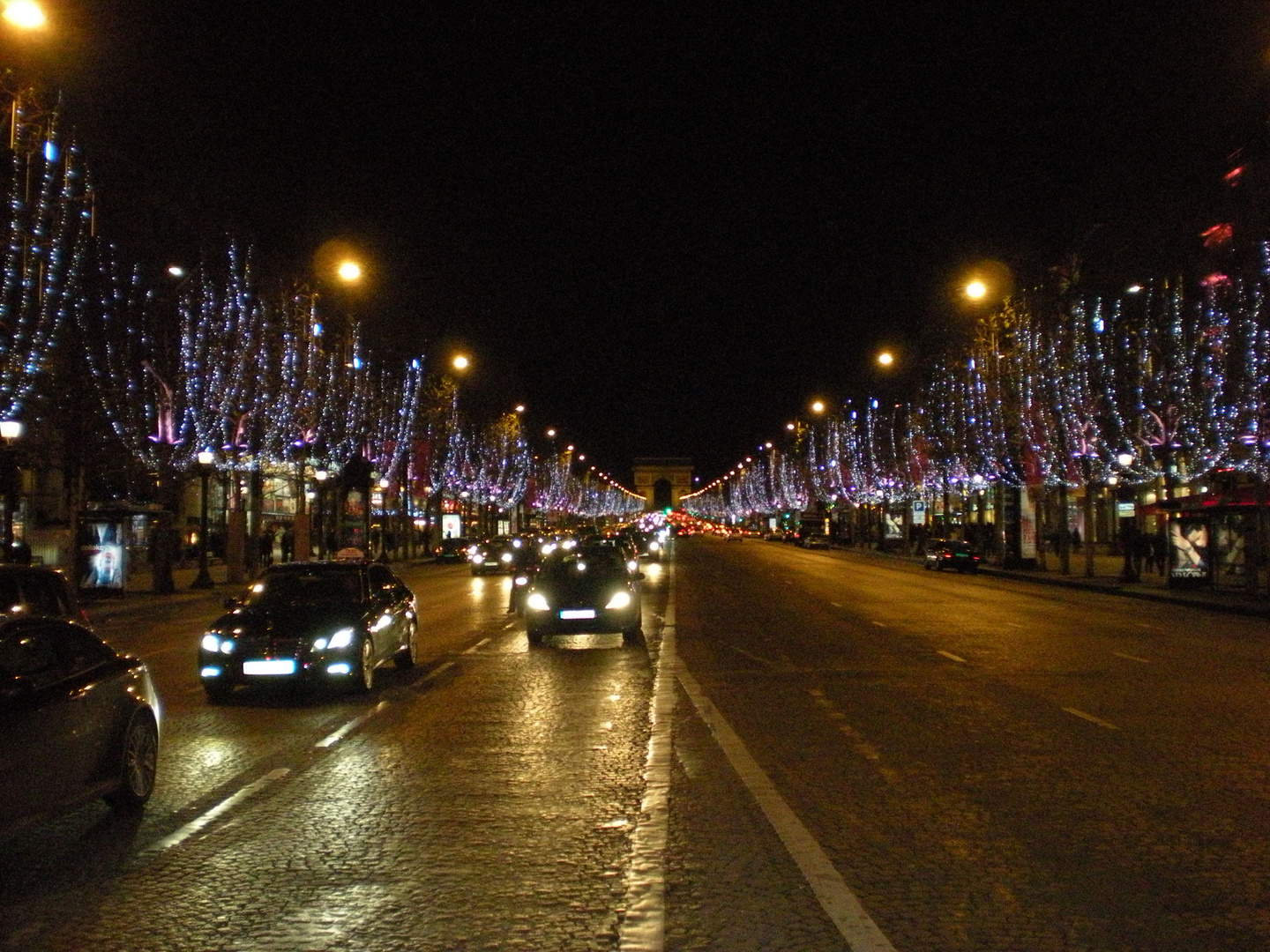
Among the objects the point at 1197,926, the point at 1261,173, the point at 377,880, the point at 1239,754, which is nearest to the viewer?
the point at 1197,926

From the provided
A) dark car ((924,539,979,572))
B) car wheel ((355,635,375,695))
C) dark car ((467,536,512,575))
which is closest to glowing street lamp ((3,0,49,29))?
car wheel ((355,635,375,695))

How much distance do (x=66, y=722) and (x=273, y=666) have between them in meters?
6.37

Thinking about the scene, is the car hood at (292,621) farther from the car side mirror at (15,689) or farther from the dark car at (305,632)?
the car side mirror at (15,689)

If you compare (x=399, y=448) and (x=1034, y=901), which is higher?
(x=399, y=448)

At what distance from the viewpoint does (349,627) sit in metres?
14.5

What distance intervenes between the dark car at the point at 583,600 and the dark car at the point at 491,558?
29948 mm

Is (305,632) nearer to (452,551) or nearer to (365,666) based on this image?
(365,666)

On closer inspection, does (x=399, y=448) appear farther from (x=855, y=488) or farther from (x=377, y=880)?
(x=377, y=880)

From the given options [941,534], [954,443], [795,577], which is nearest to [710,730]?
[795,577]

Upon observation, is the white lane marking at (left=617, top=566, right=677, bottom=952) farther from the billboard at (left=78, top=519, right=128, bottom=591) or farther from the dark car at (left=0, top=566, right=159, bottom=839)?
the billboard at (left=78, top=519, right=128, bottom=591)

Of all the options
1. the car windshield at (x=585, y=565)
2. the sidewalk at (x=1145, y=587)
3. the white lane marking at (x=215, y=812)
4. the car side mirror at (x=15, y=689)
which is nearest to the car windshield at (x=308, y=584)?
the car windshield at (x=585, y=565)

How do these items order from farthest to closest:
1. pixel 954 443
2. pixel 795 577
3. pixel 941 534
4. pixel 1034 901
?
pixel 941 534 < pixel 954 443 < pixel 795 577 < pixel 1034 901

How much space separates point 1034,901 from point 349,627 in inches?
376

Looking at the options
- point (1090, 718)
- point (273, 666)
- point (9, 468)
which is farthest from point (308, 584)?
point (9, 468)
